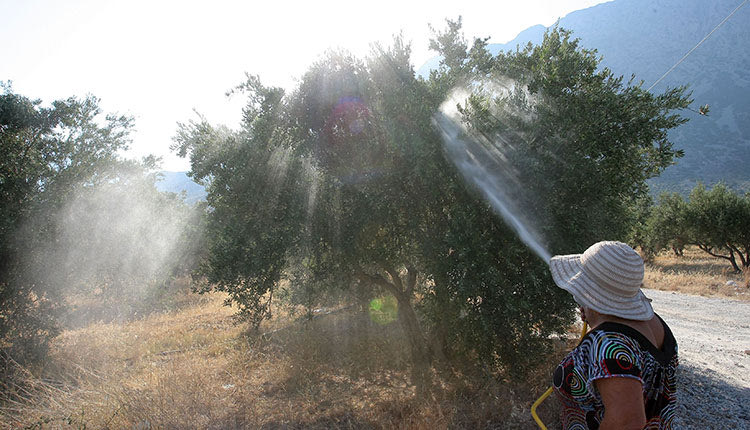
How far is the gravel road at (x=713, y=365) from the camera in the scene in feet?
18.4

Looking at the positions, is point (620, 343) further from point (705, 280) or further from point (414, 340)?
point (705, 280)

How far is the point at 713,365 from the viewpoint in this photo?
24.7ft

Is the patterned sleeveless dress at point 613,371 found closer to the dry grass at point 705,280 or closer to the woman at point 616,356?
the woman at point 616,356

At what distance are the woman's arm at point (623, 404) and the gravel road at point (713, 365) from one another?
216 inches

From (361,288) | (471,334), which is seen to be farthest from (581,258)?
(361,288)

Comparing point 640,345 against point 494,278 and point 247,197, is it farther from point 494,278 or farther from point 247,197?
point 247,197

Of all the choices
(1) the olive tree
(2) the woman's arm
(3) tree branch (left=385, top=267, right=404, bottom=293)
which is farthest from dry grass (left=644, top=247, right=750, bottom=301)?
(2) the woman's arm

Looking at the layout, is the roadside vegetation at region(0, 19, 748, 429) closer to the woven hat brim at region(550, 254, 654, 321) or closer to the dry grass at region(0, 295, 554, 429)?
the dry grass at region(0, 295, 554, 429)

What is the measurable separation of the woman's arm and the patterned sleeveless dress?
0.04 m

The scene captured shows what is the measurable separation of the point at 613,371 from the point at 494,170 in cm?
460

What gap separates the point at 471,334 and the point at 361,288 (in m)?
4.34

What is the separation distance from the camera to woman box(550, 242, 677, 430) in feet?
6.07

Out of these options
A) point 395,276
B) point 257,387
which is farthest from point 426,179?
point 257,387

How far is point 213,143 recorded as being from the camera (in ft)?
25.3
